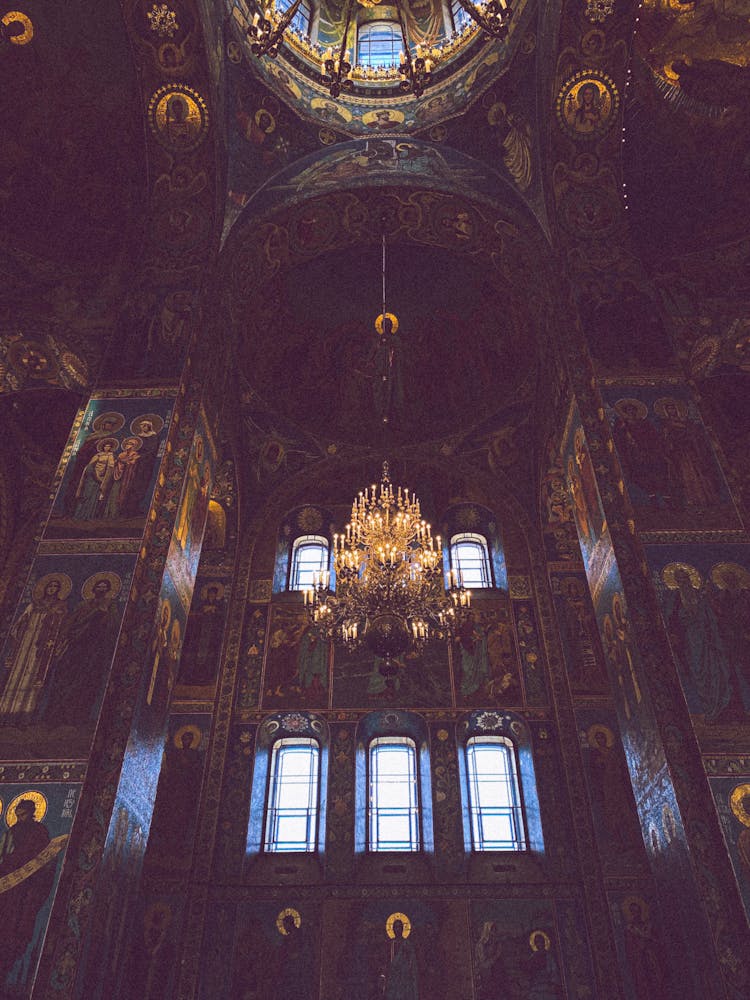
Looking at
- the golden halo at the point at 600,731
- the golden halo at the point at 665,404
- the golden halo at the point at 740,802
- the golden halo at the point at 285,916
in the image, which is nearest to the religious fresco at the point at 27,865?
the golden halo at the point at 285,916

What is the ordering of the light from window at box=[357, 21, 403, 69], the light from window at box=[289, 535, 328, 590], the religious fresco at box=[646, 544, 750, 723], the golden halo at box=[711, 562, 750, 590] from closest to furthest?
the religious fresco at box=[646, 544, 750, 723], the golden halo at box=[711, 562, 750, 590], the light from window at box=[357, 21, 403, 69], the light from window at box=[289, 535, 328, 590]

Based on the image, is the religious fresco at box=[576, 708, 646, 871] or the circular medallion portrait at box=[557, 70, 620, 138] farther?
the circular medallion portrait at box=[557, 70, 620, 138]

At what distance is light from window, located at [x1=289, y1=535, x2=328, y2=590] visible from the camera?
1285 cm

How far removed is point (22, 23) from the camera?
8969 mm

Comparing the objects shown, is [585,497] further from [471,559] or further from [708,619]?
[471,559]

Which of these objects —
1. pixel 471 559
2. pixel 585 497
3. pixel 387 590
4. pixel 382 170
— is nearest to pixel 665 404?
pixel 585 497

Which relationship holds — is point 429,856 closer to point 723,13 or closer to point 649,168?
point 649,168

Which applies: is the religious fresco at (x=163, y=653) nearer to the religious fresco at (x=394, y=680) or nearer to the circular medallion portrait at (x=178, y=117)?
the religious fresco at (x=394, y=680)

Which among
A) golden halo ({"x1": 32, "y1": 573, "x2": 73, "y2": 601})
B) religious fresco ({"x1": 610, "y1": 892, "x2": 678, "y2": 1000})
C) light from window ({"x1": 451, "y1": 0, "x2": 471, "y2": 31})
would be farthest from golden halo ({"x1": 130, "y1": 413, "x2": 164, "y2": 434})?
religious fresco ({"x1": 610, "y1": 892, "x2": 678, "y2": 1000})

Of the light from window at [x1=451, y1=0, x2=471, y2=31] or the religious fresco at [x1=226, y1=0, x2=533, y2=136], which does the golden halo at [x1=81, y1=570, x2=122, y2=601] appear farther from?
the light from window at [x1=451, y1=0, x2=471, y2=31]

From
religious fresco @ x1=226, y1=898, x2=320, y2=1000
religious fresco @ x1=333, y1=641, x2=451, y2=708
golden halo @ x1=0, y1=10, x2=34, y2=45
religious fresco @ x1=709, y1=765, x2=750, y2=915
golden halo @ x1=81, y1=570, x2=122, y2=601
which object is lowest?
religious fresco @ x1=226, y1=898, x2=320, y2=1000

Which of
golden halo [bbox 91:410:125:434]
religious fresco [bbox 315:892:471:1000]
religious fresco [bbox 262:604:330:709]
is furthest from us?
religious fresco [bbox 262:604:330:709]

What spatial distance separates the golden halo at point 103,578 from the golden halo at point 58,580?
167mm

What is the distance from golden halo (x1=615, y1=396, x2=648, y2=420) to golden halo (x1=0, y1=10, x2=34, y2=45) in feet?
28.9
